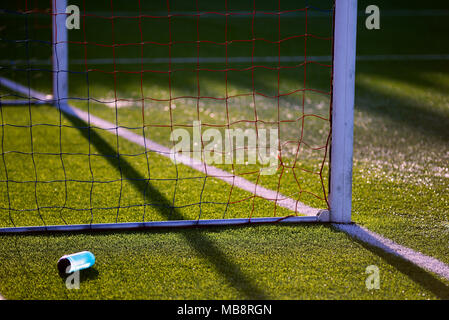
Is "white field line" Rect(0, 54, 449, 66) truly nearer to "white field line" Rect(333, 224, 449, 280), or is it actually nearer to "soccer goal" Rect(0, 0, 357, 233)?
"soccer goal" Rect(0, 0, 357, 233)

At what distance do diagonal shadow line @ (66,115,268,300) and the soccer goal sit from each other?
0.08 feet

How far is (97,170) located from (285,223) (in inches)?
73.4

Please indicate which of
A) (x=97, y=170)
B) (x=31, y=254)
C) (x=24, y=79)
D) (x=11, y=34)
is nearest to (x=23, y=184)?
(x=97, y=170)

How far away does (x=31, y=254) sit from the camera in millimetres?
3369

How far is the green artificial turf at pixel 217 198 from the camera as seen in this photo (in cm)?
304

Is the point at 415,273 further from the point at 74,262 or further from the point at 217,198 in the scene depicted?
the point at 74,262

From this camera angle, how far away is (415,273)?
123 inches

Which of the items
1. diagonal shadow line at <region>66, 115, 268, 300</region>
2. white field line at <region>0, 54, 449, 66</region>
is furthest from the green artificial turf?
white field line at <region>0, 54, 449, 66</region>

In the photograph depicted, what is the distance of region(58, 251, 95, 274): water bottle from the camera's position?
3072mm

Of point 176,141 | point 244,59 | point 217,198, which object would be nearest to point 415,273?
point 217,198

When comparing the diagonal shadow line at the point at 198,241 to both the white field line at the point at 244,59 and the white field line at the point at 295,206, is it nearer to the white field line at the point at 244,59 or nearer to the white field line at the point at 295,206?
the white field line at the point at 295,206

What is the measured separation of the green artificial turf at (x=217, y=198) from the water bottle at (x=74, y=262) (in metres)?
0.05

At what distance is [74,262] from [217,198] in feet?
4.73
